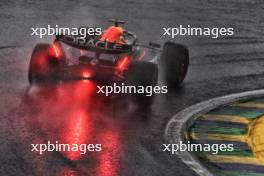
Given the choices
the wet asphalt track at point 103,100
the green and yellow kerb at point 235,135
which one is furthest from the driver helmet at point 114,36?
the green and yellow kerb at point 235,135

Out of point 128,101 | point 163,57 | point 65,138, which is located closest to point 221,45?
point 163,57

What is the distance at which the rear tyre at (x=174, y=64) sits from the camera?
12969mm

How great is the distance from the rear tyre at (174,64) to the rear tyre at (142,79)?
1511 mm

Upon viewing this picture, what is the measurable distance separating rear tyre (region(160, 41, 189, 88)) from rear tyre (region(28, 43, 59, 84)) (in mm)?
2446

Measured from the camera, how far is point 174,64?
13.1 meters

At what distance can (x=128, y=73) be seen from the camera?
1146 centimetres

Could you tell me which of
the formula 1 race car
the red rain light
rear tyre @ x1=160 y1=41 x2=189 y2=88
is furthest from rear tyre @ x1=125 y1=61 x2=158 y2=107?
rear tyre @ x1=160 y1=41 x2=189 y2=88

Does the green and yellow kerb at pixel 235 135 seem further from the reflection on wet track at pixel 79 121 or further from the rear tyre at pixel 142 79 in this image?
the reflection on wet track at pixel 79 121

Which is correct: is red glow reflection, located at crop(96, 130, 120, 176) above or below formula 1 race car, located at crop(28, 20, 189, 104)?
below

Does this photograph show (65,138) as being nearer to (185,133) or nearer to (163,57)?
(185,133)

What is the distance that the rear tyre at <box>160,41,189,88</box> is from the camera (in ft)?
42.5

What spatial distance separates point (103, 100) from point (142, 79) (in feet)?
2.65

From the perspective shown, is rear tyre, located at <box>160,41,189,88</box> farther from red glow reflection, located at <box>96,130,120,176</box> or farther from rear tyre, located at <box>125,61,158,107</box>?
red glow reflection, located at <box>96,130,120,176</box>

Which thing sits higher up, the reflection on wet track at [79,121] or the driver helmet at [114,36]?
the driver helmet at [114,36]
